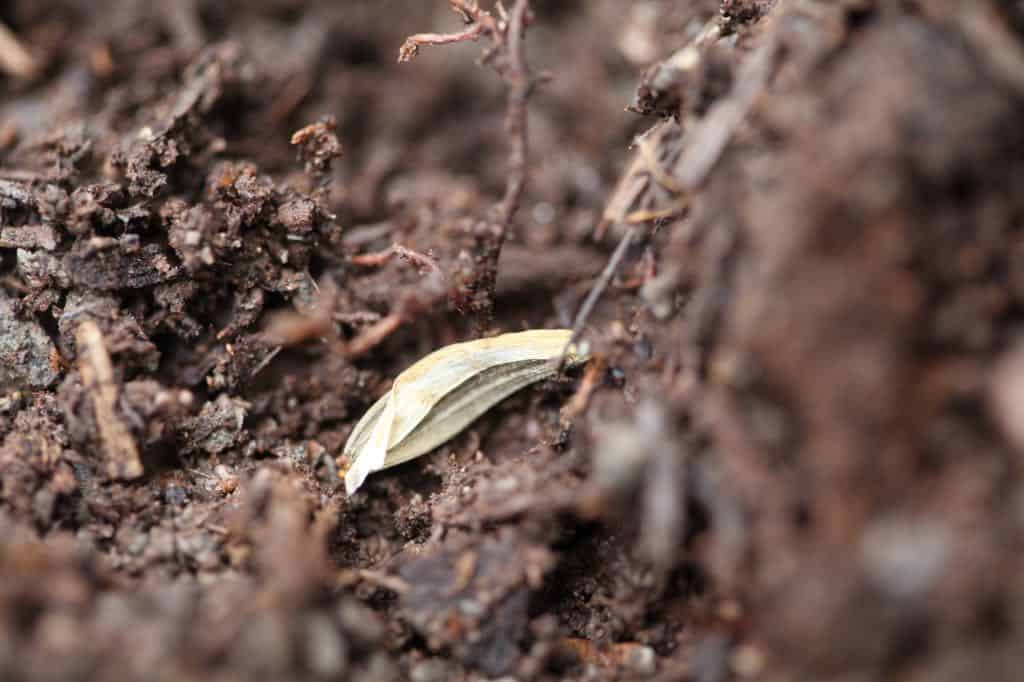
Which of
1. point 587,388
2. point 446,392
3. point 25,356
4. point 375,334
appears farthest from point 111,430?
point 587,388

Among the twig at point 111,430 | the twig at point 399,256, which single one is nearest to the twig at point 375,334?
the twig at point 399,256

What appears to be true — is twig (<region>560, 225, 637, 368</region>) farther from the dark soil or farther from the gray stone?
the gray stone

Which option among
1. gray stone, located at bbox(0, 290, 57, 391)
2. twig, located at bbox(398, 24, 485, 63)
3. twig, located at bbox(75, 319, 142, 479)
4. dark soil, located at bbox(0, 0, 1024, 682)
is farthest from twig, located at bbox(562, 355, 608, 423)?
gray stone, located at bbox(0, 290, 57, 391)

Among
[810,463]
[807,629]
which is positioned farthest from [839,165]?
[807,629]

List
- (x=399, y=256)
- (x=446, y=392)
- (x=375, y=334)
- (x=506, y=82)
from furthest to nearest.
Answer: (x=399, y=256), (x=446, y=392), (x=506, y=82), (x=375, y=334)

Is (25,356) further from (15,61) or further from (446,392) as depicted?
(15,61)

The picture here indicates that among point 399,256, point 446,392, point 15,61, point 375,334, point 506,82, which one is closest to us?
point 375,334

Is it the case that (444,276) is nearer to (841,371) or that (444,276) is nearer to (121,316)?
(121,316)
